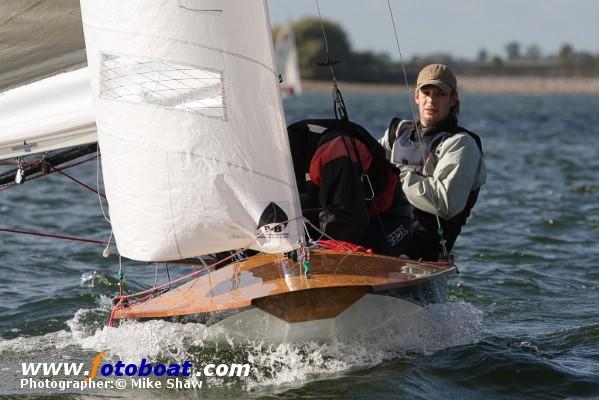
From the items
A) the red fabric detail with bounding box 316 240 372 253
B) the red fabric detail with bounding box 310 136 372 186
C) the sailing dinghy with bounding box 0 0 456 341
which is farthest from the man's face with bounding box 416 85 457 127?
the sailing dinghy with bounding box 0 0 456 341

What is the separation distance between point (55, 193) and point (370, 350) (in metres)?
8.35

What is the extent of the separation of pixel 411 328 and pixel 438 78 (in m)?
1.39

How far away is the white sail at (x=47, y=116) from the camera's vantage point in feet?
17.4

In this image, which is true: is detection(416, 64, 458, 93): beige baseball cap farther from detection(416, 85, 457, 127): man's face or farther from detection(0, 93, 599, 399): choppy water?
detection(0, 93, 599, 399): choppy water

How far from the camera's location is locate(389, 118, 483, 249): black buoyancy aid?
5.49m

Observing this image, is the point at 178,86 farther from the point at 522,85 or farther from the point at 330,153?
the point at 522,85

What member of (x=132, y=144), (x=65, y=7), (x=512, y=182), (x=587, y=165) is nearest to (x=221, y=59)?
(x=132, y=144)

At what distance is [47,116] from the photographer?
5.34m

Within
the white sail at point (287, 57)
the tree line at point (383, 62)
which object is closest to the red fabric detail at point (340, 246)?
the white sail at point (287, 57)

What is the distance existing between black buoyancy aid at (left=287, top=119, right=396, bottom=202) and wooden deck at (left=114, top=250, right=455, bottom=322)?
461 mm

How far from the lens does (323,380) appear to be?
14.5ft

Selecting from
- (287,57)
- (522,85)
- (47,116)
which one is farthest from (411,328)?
(522,85)

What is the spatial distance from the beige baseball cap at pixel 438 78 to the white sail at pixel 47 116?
5.56 ft

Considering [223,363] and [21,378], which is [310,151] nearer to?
[223,363]
